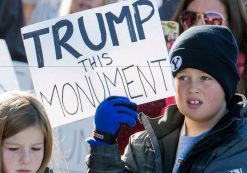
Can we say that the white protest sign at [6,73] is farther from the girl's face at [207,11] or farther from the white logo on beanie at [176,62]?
the white logo on beanie at [176,62]

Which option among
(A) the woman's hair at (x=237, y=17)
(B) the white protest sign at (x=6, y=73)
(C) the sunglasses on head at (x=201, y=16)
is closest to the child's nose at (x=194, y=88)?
(A) the woman's hair at (x=237, y=17)

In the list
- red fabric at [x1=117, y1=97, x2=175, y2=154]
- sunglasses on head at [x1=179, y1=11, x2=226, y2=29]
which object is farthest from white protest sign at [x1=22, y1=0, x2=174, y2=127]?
sunglasses on head at [x1=179, y1=11, x2=226, y2=29]

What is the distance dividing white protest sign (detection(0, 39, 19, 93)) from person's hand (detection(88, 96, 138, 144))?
1.06m

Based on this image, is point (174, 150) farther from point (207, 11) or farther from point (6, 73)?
point (6, 73)

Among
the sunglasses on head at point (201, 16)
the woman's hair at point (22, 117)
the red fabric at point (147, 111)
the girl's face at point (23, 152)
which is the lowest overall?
the red fabric at point (147, 111)

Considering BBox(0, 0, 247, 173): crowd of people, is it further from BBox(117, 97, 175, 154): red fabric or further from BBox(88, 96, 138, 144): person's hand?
BBox(117, 97, 175, 154): red fabric

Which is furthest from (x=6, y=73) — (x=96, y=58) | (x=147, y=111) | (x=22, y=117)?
(x=22, y=117)

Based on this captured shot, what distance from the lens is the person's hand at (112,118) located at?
3525mm

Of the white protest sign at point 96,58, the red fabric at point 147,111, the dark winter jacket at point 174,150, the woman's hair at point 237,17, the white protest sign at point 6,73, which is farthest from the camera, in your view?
the white protest sign at point 6,73

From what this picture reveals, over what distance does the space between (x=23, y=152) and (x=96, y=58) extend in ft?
2.41

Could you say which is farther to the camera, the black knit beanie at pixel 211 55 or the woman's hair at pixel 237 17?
the woman's hair at pixel 237 17

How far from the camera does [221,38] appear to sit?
3492 mm

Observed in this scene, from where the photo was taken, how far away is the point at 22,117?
3.56 metres

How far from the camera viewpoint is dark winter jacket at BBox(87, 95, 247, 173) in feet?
10.9
